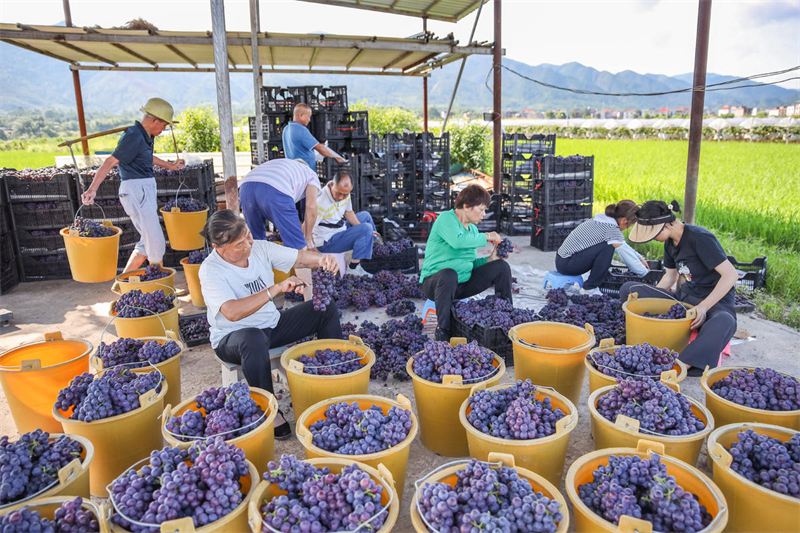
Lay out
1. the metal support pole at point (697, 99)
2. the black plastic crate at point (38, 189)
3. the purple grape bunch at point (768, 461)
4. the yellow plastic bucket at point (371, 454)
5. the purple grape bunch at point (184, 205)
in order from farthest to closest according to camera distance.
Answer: the black plastic crate at point (38, 189)
the purple grape bunch at point (184, 205)
the metal support pole at point (697, 99)
the yellow plastic bucket at point (371, 454)
the purple grape bunch at point (768, 461)

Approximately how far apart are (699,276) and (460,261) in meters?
1.62

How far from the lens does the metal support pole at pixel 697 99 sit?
4.78 m

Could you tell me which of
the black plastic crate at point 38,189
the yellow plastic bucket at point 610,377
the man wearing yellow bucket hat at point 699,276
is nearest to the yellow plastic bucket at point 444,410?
the yellow plastic bucket at point 610,377

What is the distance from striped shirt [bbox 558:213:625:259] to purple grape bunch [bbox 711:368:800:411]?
2221mm

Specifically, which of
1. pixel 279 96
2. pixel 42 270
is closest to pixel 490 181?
pixel 279 96

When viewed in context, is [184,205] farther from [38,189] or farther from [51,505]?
[51,505]

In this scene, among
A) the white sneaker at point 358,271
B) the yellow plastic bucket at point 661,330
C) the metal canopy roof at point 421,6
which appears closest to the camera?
the yellow plastic bucket at point 661,330

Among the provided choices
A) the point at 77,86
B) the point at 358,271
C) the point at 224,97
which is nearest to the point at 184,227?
the point at 224,97

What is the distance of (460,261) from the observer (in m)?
3.83

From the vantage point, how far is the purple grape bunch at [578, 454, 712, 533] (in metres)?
1.60

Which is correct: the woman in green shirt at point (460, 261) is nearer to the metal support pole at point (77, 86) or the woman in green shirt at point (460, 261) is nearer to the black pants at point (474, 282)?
the black pants at point (474, 282)

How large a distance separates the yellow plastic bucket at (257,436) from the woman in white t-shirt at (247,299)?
0.34 m

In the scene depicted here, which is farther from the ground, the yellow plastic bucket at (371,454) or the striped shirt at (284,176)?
the striped shirt at (284,176)

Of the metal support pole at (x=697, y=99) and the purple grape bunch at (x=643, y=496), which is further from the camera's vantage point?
the metal support pole at (x=697, y=99)
